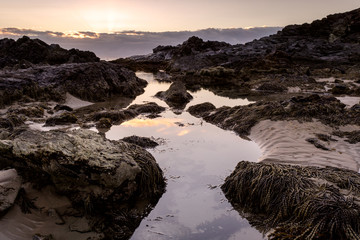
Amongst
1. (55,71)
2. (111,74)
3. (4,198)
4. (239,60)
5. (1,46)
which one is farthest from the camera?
(239,60)

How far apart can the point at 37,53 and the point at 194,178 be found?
100ft

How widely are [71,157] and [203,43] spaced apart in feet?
170

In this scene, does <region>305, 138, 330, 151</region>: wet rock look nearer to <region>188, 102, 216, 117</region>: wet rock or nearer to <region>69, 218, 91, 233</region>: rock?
<region>188, 102, 216, 117</region>: wet rock

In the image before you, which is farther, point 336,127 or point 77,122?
point 77,122

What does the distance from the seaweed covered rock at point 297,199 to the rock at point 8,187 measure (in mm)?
3276

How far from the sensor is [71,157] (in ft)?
12.6

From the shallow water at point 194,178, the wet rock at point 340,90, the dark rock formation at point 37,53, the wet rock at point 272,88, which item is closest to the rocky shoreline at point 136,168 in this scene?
the shallow water at point 194,178

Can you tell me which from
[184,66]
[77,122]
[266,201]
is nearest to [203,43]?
[184,66]

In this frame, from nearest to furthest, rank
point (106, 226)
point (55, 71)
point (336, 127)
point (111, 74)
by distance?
1. point (106, 226)
2. point (336, 127)
3. point (55, 71)
4. point (111, 74)

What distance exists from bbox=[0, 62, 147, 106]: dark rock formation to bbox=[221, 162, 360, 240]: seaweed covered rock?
39.4ft

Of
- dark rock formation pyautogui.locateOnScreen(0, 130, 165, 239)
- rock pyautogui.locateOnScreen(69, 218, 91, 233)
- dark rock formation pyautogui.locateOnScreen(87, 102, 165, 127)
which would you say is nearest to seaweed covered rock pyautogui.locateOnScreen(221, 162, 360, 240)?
dark rock formation pyautogui.locateOnScreen(0, 130, 165, 239)

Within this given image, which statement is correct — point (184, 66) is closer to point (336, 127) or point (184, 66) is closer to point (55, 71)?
point (55, 71)

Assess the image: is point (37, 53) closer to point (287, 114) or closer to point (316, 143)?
point (287, 114)

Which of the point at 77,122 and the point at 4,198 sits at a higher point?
A: the point at 4,198
